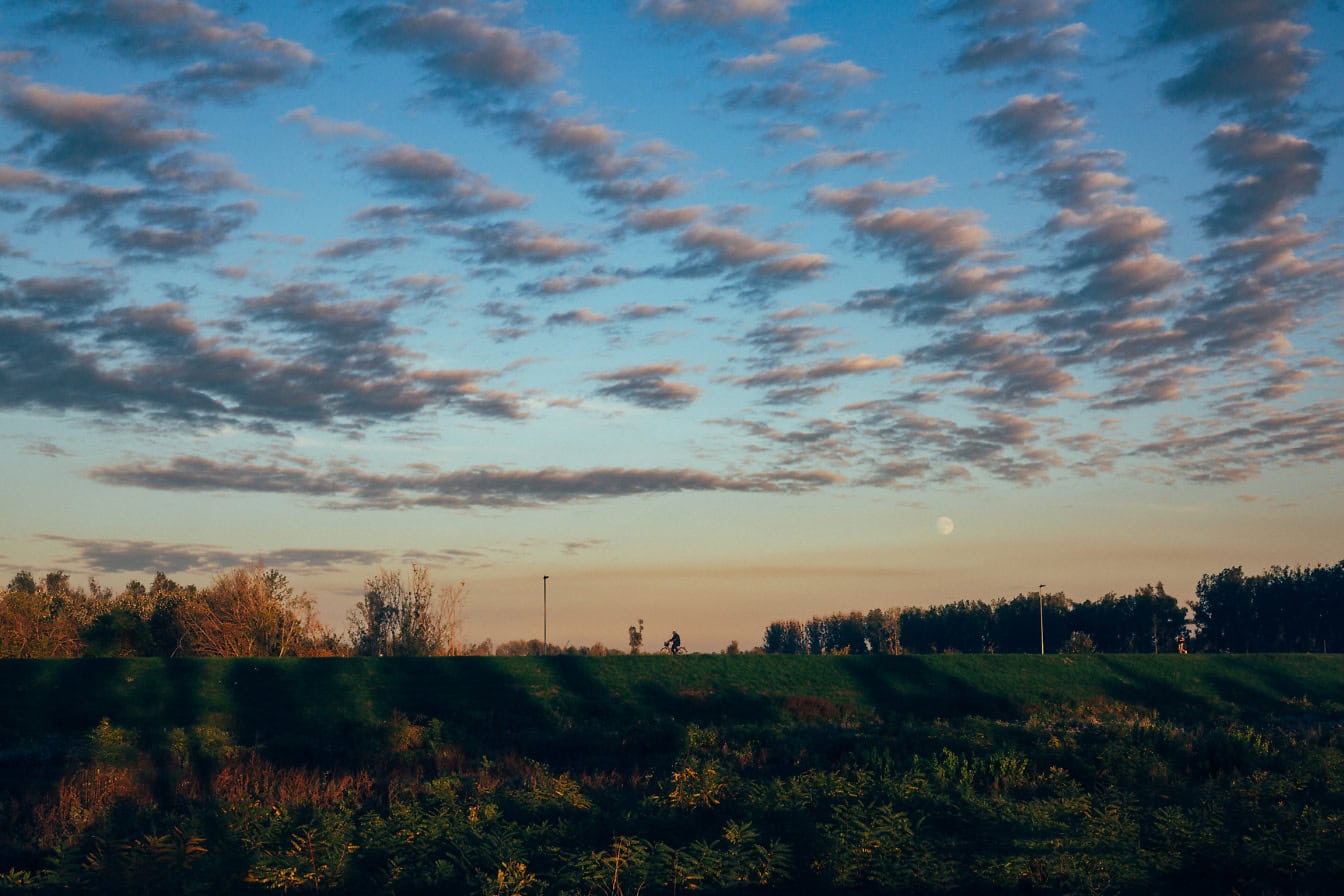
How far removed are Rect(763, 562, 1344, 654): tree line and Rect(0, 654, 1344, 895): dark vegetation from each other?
2075 inches

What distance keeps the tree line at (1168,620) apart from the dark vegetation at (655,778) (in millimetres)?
52716

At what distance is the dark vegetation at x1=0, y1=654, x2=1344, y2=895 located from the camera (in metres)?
12.6

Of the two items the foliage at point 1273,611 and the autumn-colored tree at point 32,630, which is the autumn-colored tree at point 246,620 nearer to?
the autumn-colored tree at point 32,630

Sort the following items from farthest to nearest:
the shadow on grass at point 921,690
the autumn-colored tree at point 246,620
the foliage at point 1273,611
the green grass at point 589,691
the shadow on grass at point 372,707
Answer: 1. the foliage at point 1273,611
2. the autumn-colored tree at point 246,620
3. the shadow on grass at point 921,690
4. the green grass at point 589,691
5. the shadow on grass at point 372,707

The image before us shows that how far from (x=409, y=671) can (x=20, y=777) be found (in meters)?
14.8

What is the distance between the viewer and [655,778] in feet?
68.1

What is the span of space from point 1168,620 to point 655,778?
3914 inches

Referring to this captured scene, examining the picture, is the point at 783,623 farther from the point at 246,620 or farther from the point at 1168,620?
the point at 246,620

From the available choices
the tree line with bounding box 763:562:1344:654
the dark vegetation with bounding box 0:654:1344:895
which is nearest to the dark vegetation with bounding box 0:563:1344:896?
the dark vegetation with bounding box 0:654:1344:895

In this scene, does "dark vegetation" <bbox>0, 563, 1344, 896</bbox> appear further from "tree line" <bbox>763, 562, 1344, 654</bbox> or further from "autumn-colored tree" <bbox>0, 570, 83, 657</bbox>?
"tree line" <bbox>763, 562, 1344, 654</bbox>

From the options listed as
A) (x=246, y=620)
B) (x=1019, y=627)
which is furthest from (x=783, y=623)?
(x=246, y=620)

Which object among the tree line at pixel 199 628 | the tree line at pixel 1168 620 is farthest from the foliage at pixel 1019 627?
the tree line at pixel 199 628

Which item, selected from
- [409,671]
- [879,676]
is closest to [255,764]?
[409,671]

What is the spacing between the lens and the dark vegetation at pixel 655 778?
41.4ft
